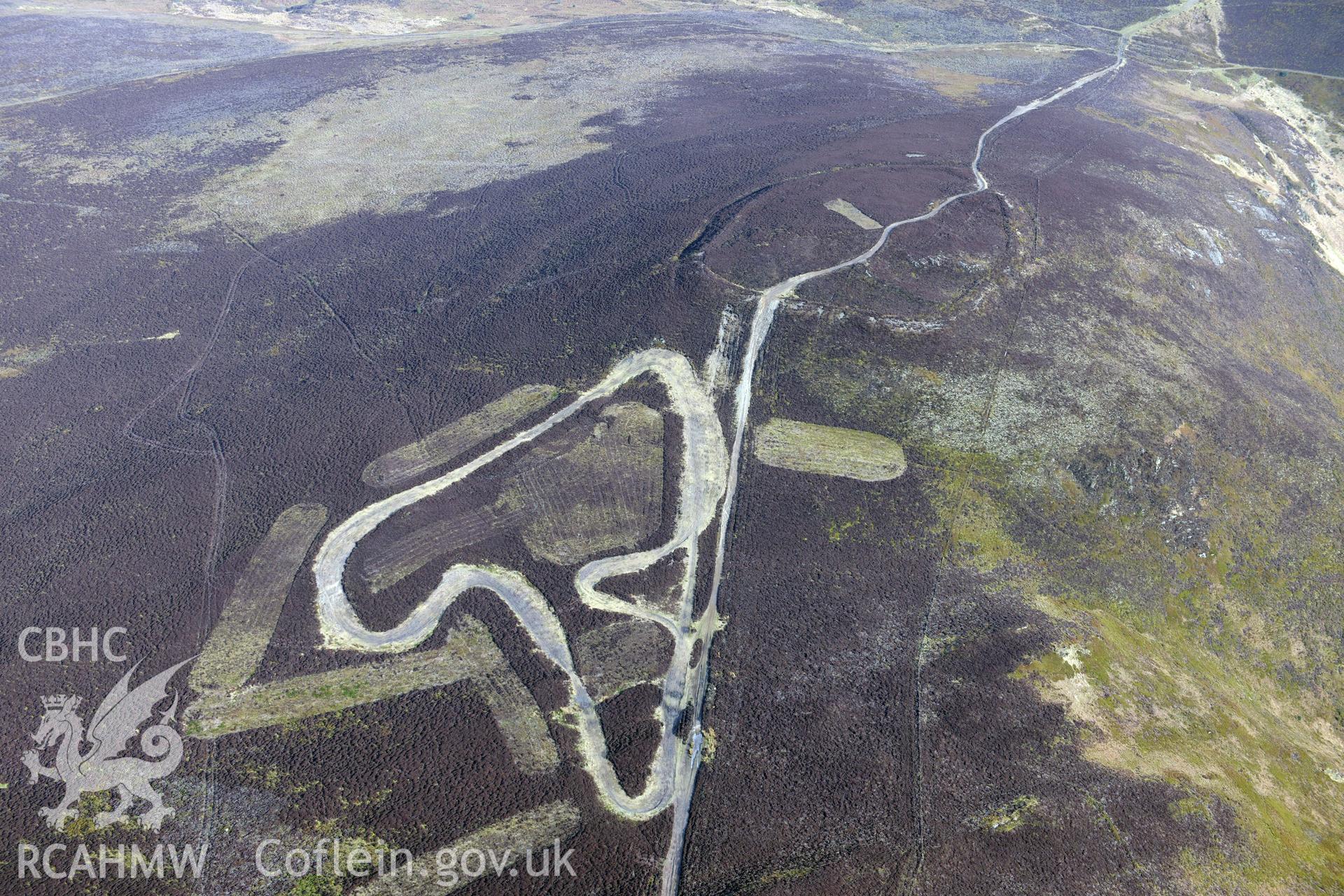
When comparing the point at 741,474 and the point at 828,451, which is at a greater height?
the point at 828,451

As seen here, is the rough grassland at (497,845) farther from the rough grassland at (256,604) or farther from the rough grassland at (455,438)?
the rough grassland at (455,438)

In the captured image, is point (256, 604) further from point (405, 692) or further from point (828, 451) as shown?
point (828, 451)

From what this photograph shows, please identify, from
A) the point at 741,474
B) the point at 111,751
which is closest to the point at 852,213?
the point at 741,474

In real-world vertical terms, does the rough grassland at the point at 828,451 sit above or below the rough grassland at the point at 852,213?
below

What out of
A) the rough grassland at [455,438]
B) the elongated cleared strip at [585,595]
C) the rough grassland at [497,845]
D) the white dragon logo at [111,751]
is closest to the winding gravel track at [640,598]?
the elongated cleared strip at [585,595]

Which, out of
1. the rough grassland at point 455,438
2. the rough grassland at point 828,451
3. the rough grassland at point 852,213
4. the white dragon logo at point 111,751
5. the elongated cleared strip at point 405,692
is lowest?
the white dragon logo at point 111,751
